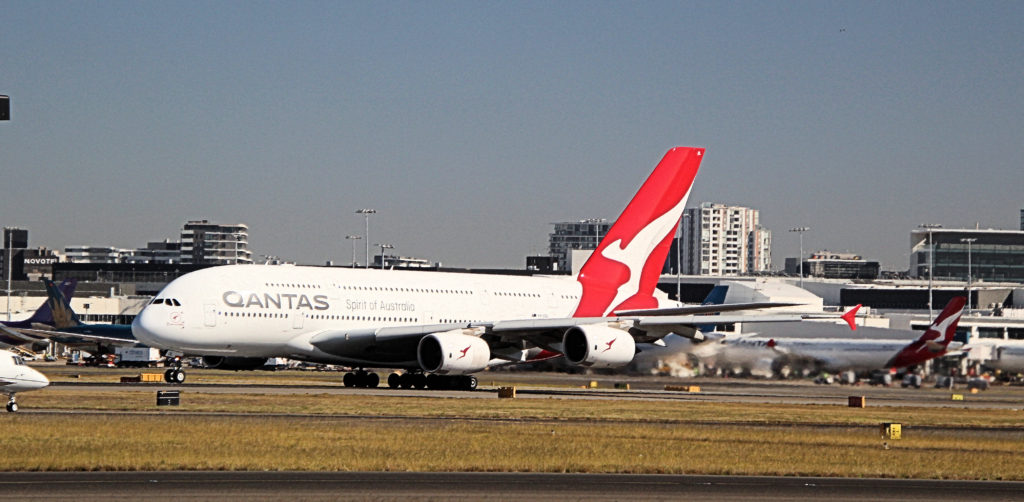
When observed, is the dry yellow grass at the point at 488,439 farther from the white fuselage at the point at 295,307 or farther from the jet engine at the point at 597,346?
the jet engine at the point at 597,346

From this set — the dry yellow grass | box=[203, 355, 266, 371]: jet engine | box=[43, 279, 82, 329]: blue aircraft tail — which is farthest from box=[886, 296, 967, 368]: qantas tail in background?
box=[43, 279, 82, 329]: blue aircraft tail

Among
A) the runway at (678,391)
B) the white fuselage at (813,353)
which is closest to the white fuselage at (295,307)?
the runway at (678,391)

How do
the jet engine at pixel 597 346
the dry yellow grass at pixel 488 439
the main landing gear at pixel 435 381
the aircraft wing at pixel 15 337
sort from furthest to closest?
the aircraft wing at pixel 15 337 → the main landing gear at pixel 435 381 → the jet engine at pixel 597 346 → the dry yellow grass at pixel 488 439

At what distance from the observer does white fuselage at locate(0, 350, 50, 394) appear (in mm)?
41000

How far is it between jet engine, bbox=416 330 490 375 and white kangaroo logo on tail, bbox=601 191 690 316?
11.1 meters

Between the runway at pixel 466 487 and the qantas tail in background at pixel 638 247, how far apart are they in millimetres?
40965

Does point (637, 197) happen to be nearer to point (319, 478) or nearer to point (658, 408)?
point (658, 408)

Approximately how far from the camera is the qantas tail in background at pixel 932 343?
245ft

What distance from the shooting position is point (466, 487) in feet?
83.2

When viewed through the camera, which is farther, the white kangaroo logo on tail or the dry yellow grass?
the white kangaroo logo on tail

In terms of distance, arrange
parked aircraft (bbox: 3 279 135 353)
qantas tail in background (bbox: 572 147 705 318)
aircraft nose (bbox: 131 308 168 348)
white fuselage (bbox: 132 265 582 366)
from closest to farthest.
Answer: aircraft nose (bbox: 131 308 168 348)
white fuselage (bbox: 132 265 582 366)
qantas tail in background (bbox: 572 147 705 318)
parked aircraft (bbox: 3 279 135 353)

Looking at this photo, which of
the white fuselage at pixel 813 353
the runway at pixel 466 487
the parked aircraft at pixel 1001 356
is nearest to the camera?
the runway at pixel 466 487

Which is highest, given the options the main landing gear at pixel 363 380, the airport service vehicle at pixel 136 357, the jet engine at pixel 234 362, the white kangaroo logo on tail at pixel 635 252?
the white kangaroo logo on tail at pixel 635 252

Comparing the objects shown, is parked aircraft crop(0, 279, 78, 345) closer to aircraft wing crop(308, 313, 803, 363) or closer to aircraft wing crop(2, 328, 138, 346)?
aircraft wing crop(2, 328, 138, 346)
